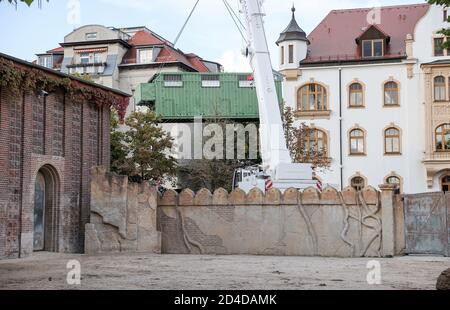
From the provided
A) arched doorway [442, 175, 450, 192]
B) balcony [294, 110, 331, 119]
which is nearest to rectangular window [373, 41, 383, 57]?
balcony [294, 110, 331, 119]

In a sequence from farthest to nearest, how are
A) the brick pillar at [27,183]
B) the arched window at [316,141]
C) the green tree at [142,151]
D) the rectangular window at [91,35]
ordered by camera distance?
the rectangular window at [91,35]
the arched window at [316,141]
the green tree at [142,151]
the brick pillar at [27,183]

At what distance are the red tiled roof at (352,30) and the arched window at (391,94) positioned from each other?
2.07 metres

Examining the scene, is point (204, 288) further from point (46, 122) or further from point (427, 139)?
point (427, 139)

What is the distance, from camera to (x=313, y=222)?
2611cm

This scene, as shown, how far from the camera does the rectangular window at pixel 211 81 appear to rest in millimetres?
52656

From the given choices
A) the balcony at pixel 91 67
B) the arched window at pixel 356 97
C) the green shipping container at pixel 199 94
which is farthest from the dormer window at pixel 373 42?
the balcony at pixel 91 67

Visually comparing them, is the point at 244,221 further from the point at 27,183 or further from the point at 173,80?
the point at 173,80

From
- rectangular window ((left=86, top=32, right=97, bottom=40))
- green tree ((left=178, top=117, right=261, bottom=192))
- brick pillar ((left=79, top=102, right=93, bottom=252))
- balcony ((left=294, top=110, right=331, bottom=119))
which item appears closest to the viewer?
brick pillar ((left=79, top=102, right=93, bottom=252))

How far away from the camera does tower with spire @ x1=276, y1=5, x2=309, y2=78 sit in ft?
166

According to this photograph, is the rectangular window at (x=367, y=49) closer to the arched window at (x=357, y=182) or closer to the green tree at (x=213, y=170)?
the arched window at (x=357, y=182)

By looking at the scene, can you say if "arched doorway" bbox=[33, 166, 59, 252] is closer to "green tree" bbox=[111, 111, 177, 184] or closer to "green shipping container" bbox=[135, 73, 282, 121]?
"green tree" bbox=[111, 111, 177, 184]

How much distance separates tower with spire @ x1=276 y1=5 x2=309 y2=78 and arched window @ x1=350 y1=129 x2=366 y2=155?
5.77 metres

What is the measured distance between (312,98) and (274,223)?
25.2 m
